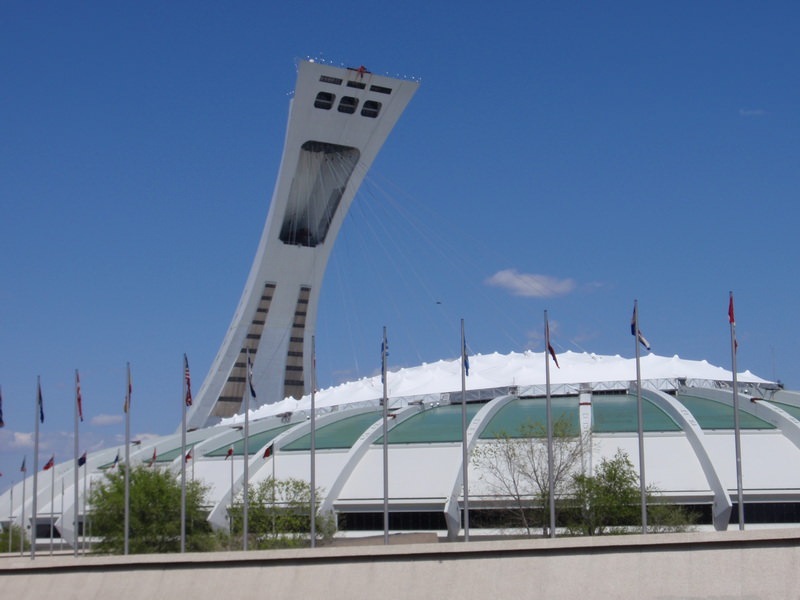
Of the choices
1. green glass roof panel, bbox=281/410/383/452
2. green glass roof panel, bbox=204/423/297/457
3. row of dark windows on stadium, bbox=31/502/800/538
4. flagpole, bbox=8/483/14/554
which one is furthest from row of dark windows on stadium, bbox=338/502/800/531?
flagpole, bbox=8/483/14/554

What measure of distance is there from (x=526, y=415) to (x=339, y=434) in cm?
803

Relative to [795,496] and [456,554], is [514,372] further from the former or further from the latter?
[456,554]

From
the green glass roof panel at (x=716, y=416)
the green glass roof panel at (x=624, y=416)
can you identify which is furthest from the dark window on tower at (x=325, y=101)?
the green glass roof panel at (x=716, y=416)

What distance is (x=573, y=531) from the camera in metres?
35.0

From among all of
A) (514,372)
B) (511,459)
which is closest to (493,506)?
(511,459)

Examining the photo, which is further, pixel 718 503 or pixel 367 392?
pixel 367 392

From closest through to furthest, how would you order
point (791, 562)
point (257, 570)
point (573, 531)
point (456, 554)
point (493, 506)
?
point (791, 562), point (456, 554), point (257, 570), point (573, 531), point (493, 506)

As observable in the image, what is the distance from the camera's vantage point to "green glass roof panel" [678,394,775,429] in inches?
1602

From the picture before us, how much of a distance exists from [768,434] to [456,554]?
2275 cm

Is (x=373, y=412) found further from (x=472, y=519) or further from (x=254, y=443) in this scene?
(x=472, y=519)

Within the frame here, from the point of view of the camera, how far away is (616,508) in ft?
115

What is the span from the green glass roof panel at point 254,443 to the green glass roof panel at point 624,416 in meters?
14.4

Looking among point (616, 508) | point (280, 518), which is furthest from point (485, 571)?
point (280, 518)

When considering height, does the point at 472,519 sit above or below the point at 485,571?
below
